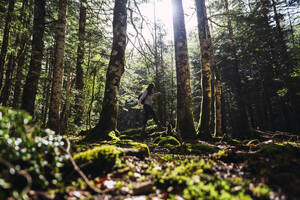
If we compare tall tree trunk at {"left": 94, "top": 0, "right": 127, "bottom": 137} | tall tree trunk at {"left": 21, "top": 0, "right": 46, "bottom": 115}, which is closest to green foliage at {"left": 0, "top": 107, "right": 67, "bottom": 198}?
tall tree trunk at {"left": 94, "top": 0, "right": 127, "bottom": 137}

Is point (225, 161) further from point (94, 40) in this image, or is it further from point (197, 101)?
point (197, 101)

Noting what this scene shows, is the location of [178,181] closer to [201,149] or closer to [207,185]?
[207,185]

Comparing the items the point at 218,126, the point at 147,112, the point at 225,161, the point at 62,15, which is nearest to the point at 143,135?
the point at 147,112

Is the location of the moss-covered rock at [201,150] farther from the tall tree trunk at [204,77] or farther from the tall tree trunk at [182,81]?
the tall tree trunk at [204,77]

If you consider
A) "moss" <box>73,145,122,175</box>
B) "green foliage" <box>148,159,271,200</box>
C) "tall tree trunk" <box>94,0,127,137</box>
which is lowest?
"green foliage" <box>148,159,271,200</box>

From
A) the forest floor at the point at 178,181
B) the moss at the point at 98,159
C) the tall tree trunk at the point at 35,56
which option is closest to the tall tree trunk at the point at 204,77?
the forest floor at the point at 178,181

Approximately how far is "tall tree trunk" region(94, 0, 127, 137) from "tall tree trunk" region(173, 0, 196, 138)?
2.76m

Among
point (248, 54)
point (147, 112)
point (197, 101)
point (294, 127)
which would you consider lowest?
point (294, 127)

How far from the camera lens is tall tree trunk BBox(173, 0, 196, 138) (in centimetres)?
743

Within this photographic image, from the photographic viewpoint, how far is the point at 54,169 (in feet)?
6.86

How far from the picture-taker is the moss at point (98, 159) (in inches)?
102

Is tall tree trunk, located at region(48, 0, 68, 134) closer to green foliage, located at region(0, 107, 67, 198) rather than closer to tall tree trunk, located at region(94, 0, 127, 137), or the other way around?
tall tree trunk, located at region(94, 0, 127, 137)

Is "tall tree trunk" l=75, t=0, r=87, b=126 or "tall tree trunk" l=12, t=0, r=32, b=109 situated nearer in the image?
"tall tree trunk" l=12, t=0, r=32, b=109

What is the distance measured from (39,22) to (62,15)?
4.05ft
